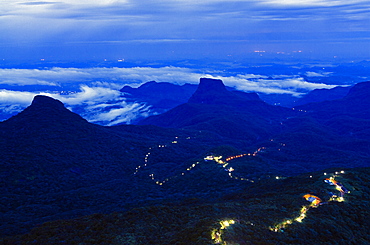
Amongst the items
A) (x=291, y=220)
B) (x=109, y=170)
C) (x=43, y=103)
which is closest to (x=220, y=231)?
(x=291, y=220)

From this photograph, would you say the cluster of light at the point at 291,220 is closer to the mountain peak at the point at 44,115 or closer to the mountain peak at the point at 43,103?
the mountain peak at the point at 44,115

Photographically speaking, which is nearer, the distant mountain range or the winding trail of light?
the winding trail of light

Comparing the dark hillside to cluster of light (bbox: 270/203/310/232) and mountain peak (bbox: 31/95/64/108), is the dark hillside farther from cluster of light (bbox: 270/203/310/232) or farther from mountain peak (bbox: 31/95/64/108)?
mountain peak (bbox: 31/95/64/108)

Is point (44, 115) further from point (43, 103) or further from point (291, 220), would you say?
point (291, 220)

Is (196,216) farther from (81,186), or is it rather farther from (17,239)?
(81,186)

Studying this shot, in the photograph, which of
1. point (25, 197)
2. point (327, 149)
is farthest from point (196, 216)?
point (327, 149)

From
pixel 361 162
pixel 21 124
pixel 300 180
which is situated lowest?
pixel 361 162

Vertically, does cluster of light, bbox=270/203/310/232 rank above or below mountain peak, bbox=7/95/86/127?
below

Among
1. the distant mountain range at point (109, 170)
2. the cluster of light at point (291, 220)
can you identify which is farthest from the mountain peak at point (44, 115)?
the cluster of light at point (291, 220)

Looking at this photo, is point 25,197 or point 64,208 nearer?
point 64,208

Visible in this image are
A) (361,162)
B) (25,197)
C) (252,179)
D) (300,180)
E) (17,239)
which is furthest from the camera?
(361,162)

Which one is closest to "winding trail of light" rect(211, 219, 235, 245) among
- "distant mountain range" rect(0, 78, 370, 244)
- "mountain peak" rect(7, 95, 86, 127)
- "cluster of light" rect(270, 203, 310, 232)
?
"distant mountain range" rect(0, 78, 370, 244)
